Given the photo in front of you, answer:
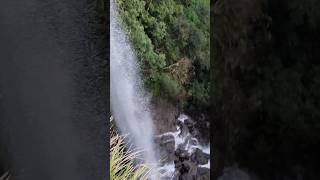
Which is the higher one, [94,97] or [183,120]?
[94,97]

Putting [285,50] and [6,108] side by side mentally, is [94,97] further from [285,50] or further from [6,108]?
[285,50]

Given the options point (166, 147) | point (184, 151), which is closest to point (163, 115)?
point (166, 147)

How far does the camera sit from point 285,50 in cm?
104

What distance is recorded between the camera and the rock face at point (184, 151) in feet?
12.2

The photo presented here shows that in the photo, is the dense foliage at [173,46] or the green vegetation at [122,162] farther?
the dense foliage at [173,46]

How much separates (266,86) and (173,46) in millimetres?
2658

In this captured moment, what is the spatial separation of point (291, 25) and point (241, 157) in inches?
12.3

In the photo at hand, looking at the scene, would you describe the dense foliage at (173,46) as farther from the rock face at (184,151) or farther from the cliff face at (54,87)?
the cliff face at (54,87)

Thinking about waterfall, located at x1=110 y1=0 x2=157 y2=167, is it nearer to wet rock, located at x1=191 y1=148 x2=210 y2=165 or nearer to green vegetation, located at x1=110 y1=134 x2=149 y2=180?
green vegetation, located at x1=110 y1=134 x2=149 y2=180

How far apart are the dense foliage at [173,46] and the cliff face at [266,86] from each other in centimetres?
244

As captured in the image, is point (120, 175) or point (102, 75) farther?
point (120, 175)

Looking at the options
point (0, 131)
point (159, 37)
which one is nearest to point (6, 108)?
point (0, 131)

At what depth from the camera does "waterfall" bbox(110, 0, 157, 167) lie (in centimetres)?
344

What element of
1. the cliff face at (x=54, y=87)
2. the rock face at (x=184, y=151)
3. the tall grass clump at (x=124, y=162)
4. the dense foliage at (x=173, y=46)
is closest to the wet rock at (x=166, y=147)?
the rock face at (x=184, y=151)
